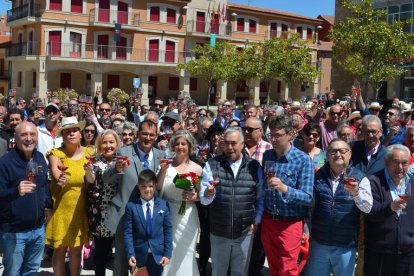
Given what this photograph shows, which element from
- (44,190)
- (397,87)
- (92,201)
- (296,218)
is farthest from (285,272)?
(397,87)

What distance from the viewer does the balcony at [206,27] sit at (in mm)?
42594

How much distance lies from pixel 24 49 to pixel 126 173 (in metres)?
36.3

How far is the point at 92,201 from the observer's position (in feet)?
17.2

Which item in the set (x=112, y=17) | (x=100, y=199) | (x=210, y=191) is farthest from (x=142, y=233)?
(x=112, y=17)

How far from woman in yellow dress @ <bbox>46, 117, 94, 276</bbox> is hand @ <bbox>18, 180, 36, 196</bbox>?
671 millimetres

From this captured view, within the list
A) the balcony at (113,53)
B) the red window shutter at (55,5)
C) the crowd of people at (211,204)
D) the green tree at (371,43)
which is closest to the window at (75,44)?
the balcony at (113,53)

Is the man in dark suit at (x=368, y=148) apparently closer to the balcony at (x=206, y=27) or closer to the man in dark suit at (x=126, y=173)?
the man in dark suit at (x=126, y=173)

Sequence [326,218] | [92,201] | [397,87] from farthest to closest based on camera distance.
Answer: [397,87] → [92,201] → [326,218]

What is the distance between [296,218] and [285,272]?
1.85ft

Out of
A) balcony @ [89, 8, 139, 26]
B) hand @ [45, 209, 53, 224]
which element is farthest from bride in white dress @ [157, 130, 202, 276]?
balcony @ [89, 8, 139, 26]

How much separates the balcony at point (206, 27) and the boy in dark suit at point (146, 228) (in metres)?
39.0

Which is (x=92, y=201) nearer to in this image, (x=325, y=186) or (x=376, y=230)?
(x=325, y=186)

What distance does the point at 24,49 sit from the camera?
3769cm

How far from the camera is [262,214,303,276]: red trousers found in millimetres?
4734
